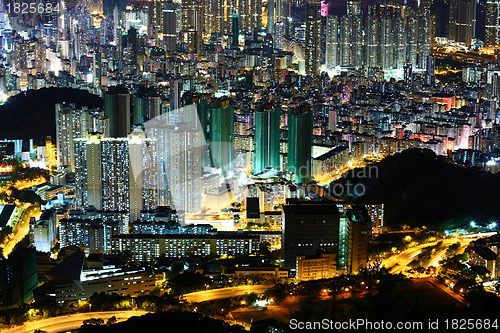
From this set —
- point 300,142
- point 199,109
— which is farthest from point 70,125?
point 300,142

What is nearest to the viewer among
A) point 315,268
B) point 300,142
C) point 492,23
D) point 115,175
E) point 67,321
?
point 67,321

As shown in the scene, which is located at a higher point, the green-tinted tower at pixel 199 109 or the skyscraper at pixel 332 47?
the skyscraper at pixel 332 47

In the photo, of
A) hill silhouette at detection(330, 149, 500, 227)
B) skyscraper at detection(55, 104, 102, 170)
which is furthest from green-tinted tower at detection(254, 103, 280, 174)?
skyscraper at detection(55, 104, 102, 170)

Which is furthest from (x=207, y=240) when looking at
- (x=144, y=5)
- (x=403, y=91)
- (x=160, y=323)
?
(x=144, y=5)

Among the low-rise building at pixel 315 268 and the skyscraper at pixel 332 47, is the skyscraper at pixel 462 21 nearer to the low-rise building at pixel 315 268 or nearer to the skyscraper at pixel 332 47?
the skyscraper at pixel 332 47

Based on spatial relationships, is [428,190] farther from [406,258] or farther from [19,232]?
[19,232]

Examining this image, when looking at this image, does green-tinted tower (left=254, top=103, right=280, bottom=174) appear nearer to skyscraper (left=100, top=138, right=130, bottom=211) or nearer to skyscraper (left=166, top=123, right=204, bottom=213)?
skyscraper (left=166, top=123, right=204, bottom=213)

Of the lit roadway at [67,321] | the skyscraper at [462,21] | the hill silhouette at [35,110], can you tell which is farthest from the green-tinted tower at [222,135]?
the skyscraper at [462,21]
